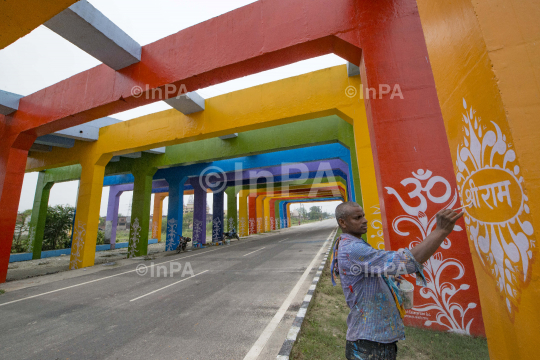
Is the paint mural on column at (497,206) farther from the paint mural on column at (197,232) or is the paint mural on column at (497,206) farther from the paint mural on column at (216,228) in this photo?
the paint mural on column at (216,228)

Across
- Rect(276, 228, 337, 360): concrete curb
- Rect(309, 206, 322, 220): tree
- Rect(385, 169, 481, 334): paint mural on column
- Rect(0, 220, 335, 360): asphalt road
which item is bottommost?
Rect(0, 220, 335, 360): asphalt road

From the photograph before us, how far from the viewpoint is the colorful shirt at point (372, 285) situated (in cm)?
140

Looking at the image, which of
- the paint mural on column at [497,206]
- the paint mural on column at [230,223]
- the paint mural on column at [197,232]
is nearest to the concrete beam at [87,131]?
the paint mural on column at [197,232]

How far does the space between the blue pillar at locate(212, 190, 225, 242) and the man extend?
19.2m

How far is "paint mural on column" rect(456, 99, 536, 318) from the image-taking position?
131 centimetres

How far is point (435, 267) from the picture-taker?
325cm

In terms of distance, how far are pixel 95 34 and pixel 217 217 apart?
1696 centimetres

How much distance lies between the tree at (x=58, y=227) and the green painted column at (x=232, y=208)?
515 inches

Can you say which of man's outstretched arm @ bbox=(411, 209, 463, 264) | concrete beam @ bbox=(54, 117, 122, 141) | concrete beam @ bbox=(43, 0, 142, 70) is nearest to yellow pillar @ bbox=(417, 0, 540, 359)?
man's outstretched arm @ bbox=(411, 209, 463, 264)

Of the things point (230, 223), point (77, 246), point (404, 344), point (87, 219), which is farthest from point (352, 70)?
point (230, 223)

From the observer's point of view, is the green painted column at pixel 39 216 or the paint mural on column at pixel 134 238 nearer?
the paint mural on column at pixel 134 238

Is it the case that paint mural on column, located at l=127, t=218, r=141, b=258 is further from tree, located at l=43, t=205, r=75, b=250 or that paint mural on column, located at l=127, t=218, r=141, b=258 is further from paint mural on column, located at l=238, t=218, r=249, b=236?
paint mural on column, located at l=238, t=218, r=249, b=236

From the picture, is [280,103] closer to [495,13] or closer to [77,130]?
[495,13]

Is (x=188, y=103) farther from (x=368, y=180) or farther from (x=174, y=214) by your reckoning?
(x=174, y=214)
